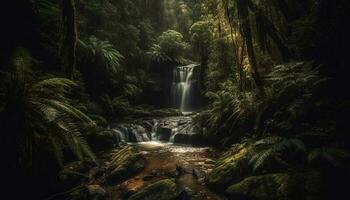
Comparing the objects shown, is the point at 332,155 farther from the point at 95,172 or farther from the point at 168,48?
the point at 168,48

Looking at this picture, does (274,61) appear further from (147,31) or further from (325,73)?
(147,31)

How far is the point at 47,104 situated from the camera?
4.08 metres

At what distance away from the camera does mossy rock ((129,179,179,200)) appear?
15.2ft

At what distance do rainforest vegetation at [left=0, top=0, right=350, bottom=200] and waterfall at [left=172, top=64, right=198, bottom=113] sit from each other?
17.4 feet

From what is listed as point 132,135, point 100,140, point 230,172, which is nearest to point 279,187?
point 230,172

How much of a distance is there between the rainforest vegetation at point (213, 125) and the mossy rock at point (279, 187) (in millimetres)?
15

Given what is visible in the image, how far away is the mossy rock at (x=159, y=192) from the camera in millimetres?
4621

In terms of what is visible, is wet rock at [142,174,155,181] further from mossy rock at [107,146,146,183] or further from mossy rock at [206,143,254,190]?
mossy rock at [206,143,254,190]

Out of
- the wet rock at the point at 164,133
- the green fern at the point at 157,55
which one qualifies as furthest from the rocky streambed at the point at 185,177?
the green fern at the point at 157,55

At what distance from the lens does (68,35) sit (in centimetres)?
588

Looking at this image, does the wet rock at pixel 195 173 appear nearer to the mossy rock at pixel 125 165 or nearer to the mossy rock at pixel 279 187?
the mossy rock at pixel 279 187

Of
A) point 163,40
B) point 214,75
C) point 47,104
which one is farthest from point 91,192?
point 163,40

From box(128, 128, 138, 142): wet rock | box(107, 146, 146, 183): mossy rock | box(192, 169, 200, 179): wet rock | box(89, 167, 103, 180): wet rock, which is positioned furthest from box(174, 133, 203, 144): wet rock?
box(89, 167, 103, 180): wet rock

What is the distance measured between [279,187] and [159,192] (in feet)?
6.39
